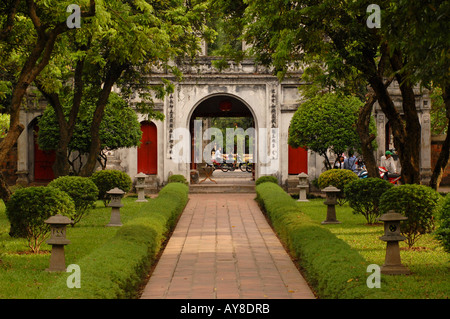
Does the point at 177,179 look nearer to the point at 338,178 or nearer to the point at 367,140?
the point at 338,178

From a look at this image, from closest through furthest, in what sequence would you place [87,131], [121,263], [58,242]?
1. [121,263]
2. [58,242]
3. [87,131]

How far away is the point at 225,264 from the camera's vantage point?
9812mm

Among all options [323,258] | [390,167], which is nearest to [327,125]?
[390,167]

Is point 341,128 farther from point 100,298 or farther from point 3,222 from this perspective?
point 100,298

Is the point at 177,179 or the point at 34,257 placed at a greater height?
the point at 177,179

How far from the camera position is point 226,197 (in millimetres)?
22922

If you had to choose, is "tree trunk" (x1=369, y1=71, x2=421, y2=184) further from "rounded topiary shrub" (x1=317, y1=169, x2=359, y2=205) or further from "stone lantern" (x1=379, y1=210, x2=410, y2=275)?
"rounded topiary shrub" (x1=317, y1=169, x2=359, y2=205)

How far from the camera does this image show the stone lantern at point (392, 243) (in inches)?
340

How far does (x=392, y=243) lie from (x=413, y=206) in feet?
8.48
